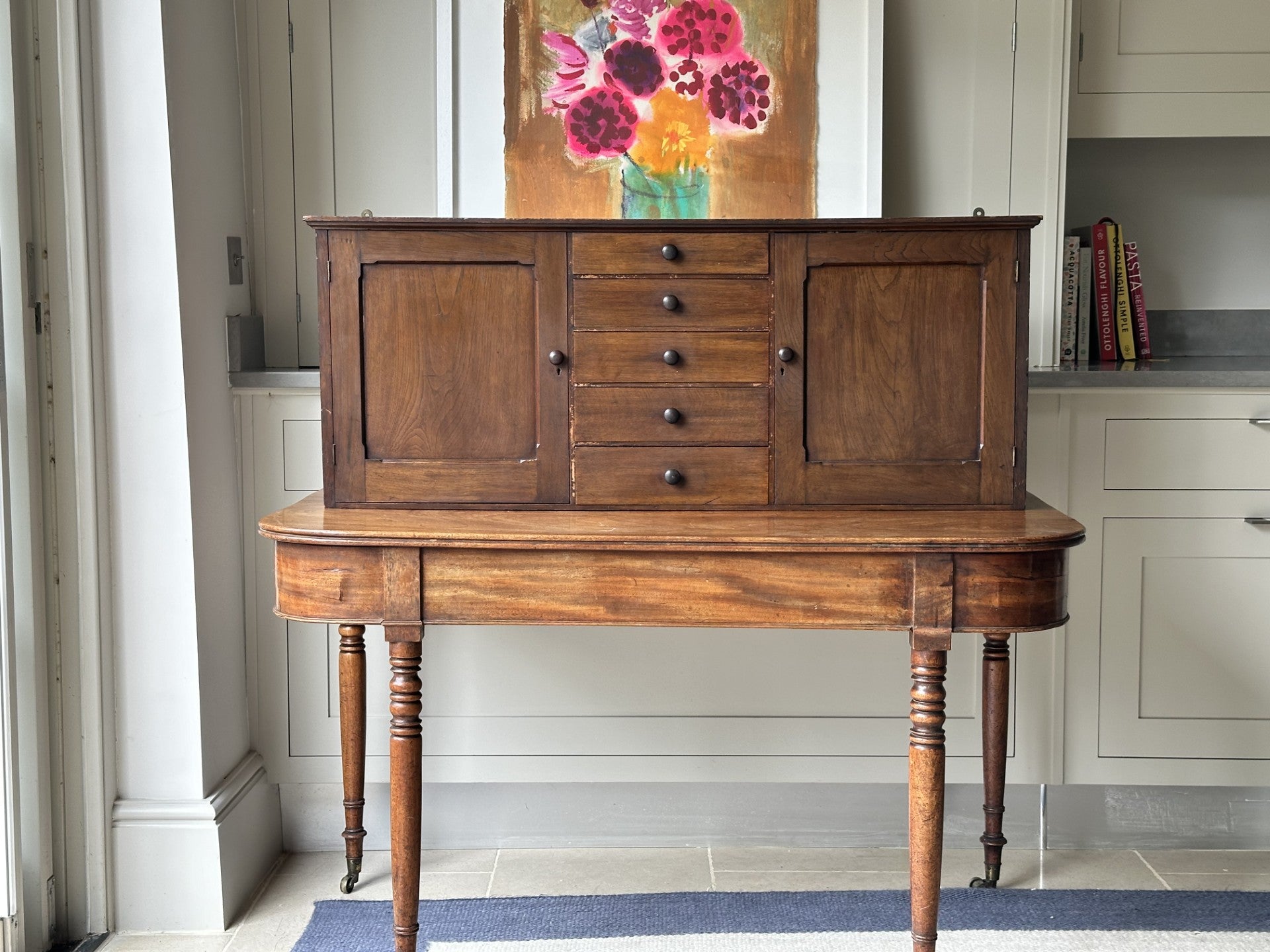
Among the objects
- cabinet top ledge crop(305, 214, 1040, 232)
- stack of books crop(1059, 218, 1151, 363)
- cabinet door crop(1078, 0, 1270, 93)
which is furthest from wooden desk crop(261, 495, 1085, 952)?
cabinet door crop(1078, 0, 1270, 93)

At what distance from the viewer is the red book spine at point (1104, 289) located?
274 centimetres

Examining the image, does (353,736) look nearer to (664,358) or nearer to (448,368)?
(448,368)

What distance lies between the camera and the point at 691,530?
1867 mm

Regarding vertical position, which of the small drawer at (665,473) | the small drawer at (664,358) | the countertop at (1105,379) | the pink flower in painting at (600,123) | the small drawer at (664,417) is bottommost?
the small drawer at (665,473)

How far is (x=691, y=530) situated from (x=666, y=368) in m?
0.34

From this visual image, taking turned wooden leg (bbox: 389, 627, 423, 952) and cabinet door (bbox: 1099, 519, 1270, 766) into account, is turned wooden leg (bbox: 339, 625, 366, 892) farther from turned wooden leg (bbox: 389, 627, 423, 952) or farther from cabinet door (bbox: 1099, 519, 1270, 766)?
cabinet door (bbox: 1099, 519, 1270, 766)

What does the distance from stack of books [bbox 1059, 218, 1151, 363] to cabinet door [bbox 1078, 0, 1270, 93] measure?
1.02 ft

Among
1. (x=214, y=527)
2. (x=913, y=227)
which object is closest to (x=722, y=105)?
(x=913, y=227)

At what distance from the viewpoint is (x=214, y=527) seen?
7.75 feet

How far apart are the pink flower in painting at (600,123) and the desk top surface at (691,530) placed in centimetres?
83

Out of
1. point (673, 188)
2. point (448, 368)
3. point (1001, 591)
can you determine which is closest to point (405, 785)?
point (448, 368)

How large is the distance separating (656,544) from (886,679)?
0.90 meters

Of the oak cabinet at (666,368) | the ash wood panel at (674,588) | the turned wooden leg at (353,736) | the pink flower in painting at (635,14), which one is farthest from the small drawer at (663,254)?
the turned wooden leg at (353,736)

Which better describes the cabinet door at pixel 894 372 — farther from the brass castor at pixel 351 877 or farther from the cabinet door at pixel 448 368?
the brass castor at pixel 351 877
